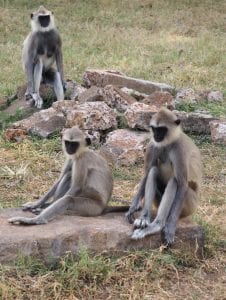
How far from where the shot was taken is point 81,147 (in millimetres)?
4961

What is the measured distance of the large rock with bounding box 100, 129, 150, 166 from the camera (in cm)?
738

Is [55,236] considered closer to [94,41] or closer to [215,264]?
[215,264]

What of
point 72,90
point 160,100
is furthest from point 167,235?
point 72,90

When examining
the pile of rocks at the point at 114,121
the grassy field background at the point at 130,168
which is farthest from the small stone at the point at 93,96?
the grassy field background at the point at 130,168

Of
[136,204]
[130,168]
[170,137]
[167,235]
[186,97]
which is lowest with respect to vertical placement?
[130,168]

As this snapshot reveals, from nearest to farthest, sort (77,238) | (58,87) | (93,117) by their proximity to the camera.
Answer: (77,238) < (93,117) < (58,87)

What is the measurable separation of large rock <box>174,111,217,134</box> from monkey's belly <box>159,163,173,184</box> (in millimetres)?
3433

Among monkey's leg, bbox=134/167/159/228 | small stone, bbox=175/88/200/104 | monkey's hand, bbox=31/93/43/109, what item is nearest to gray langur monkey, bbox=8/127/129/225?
monkey's leg, bbox=134/167/159/228

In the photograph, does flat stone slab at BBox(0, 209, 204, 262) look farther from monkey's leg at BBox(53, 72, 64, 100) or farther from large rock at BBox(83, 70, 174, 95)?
large rock at BBox(83, 70, 174, 95)

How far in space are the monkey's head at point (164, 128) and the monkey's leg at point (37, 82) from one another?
4635 millimetres

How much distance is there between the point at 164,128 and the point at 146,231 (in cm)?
78

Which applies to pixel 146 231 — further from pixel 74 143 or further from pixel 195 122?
pixel 195 122

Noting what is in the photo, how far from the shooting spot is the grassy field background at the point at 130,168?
4.29m

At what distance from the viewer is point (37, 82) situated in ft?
31.8
